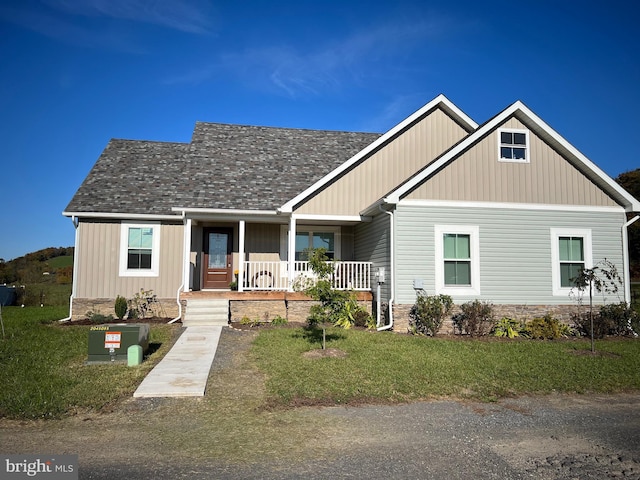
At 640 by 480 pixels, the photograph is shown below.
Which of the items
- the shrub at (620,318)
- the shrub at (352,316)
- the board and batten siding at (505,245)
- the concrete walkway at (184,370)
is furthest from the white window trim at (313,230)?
the shrub at (620,318)

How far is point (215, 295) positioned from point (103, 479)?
10130 mm

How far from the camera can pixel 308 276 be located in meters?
15.1

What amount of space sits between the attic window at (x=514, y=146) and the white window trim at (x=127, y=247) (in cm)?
1139

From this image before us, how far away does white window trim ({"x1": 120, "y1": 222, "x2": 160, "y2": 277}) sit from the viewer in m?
15.3

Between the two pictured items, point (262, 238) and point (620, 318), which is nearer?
point (620, 318)

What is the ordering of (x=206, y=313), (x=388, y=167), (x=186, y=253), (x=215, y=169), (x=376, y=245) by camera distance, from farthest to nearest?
(x=215, y=169) → (x=388, y=167) → (x=186, y=253) → (x=376, y=245) → (x=206, y=313)

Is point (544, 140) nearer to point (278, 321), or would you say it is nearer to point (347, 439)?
point (278, 321)

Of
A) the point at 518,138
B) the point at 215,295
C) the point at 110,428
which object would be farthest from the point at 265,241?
the point at 110,428

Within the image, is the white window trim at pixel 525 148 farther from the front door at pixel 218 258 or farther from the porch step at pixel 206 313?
the front door at pixel 218 258

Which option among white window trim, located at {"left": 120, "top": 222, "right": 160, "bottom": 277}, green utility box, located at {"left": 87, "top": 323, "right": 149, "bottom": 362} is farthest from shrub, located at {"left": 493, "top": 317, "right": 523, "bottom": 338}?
white window trim, located at {"left": 120, "top": 222, "right": 160, "bottom": 277}

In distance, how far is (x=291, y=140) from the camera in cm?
1959

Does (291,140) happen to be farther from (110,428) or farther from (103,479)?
(103,479)

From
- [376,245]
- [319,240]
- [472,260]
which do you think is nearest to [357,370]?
[472,260]

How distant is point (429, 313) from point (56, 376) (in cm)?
883
